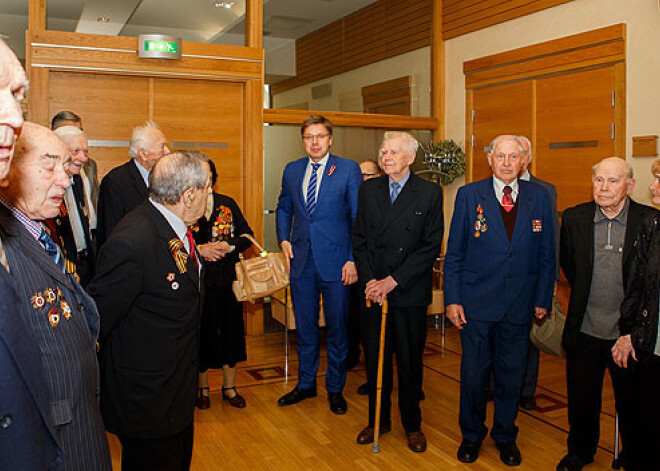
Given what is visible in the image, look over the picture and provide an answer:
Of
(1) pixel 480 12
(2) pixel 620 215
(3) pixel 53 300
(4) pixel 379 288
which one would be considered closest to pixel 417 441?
(4) pixel 379 288

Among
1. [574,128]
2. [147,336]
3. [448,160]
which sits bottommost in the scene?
[147,336]

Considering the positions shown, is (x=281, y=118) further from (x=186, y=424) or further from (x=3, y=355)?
(x=3, y=355)

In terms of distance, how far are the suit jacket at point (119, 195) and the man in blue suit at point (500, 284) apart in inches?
75.8

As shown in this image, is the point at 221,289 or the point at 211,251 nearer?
the point at 211,251

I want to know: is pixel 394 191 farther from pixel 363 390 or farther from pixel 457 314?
pixel 363 390

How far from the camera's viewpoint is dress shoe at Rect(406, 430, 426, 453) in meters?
3.74

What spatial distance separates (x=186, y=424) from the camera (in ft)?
7.83

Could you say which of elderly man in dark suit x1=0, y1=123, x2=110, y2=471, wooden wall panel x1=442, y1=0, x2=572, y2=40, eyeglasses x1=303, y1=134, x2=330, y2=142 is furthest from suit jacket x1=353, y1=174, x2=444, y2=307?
wooden wall panel x1=442, y1=0, x2=572, y2=40

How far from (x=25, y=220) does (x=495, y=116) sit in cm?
606

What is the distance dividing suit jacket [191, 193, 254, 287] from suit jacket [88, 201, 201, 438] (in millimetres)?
1869

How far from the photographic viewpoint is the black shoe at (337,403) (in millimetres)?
4363

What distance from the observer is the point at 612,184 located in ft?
10.8

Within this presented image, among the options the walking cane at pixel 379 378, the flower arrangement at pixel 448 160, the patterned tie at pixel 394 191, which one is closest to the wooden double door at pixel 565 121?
the flower arrangement at pixel 448 160

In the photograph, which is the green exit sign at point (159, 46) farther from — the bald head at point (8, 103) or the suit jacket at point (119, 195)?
the bald head at point (8, 103)
